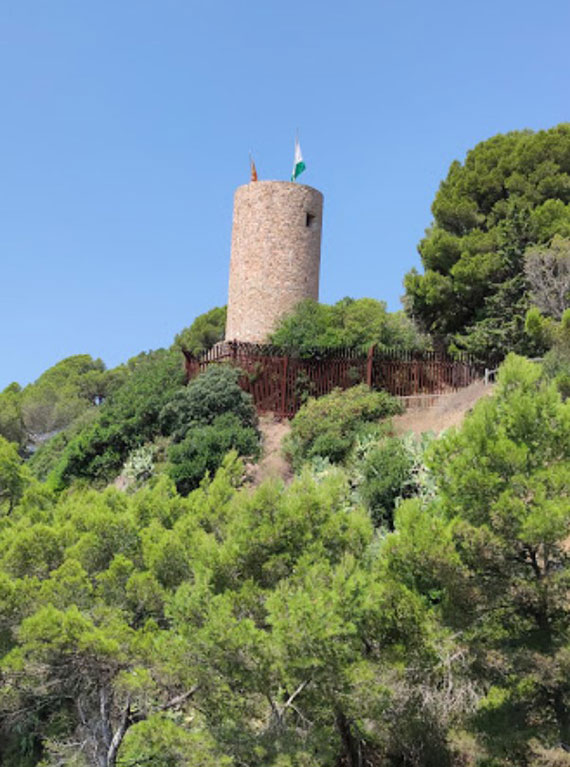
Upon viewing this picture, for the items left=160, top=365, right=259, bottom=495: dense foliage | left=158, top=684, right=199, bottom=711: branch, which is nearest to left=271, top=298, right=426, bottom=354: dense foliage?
left=160, top=365, right=259, bottom=495: dense foliage

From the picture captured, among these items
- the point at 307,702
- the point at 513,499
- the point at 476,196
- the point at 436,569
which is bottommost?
the point at 307,702

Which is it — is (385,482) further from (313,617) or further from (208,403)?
(313,617)

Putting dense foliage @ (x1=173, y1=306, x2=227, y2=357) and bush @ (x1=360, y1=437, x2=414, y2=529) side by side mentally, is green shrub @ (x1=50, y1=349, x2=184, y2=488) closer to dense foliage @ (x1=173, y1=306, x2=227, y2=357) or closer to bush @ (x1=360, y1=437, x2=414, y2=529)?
bush @ (x1=360, y1=437, x2=414, y2=529)

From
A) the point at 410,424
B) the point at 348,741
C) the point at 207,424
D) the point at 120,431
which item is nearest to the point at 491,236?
the point at 410,424

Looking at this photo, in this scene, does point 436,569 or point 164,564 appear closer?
point 436,569

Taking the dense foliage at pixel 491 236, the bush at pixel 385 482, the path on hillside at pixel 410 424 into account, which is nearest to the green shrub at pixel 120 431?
the path on hillside at pixel 410 424

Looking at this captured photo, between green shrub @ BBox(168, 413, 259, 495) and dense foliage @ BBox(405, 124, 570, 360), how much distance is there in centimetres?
636

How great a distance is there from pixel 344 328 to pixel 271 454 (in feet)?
14.3

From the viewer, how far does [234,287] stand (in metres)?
21.7

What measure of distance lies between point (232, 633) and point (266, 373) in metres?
11.6

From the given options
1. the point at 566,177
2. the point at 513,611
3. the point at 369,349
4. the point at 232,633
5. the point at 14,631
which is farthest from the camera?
the point at 566,177

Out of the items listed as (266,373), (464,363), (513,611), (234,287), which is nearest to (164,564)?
(513,611)

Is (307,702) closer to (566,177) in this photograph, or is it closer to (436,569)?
(436,569)

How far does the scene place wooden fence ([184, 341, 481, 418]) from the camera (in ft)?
58.3
